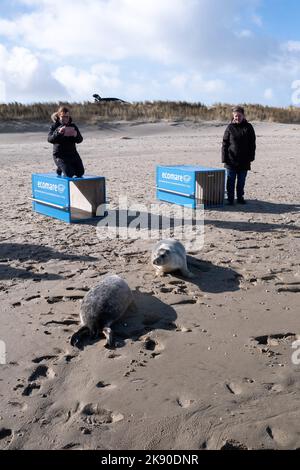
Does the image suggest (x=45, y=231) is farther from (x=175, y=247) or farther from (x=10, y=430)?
(x=10, y=430)

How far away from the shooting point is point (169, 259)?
501 cm

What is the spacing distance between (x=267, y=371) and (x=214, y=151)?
1379 cm

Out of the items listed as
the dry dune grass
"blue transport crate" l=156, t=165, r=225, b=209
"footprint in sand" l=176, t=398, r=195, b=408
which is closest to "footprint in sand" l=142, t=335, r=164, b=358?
"footprint in sand" l=176, t=398, r=195, b=408

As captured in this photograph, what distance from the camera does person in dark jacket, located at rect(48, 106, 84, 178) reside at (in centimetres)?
762

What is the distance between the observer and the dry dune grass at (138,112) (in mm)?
27000

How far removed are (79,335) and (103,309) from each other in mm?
279

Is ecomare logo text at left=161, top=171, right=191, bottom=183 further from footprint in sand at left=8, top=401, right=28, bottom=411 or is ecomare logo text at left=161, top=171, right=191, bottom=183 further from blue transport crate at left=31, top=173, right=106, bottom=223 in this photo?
footprint in sand at left=8, top=401, right=28, bottom=411

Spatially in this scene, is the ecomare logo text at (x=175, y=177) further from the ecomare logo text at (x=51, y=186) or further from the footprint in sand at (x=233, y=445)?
the footprint in sand at (x=233, y=445)

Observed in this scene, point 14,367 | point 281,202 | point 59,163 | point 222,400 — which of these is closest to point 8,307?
point 14,367

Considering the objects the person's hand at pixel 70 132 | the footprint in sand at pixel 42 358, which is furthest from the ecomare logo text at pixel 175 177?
the footprint in sand at pixel 42 358

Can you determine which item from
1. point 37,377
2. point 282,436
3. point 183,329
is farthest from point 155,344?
point 282,436

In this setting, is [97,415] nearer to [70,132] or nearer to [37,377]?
[37,377]

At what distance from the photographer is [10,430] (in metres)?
2.91

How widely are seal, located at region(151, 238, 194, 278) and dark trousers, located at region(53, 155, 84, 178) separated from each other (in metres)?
3.21
